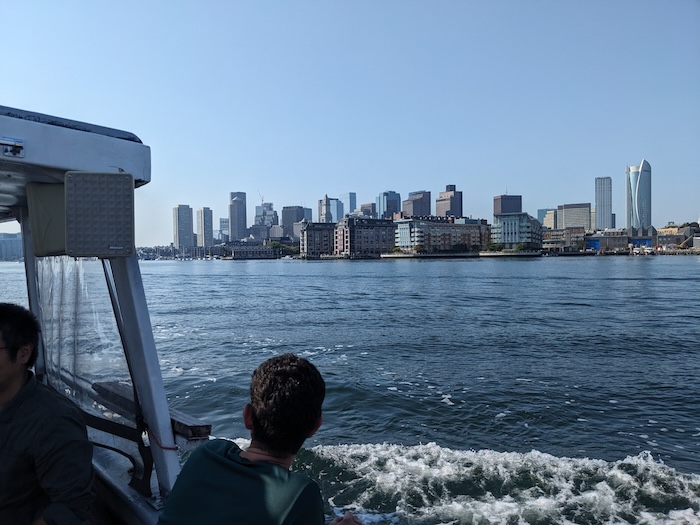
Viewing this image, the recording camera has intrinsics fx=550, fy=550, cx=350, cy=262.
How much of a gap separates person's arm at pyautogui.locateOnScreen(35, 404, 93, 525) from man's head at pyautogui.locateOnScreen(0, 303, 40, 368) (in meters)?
0.39

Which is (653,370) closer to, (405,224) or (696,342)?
(696,342)

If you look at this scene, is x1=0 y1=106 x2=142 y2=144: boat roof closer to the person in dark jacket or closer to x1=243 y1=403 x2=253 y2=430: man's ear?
the person in dark jacket

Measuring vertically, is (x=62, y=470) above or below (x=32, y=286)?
below

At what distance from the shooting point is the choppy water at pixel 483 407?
25.6ft

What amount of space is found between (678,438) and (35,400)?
11722mm

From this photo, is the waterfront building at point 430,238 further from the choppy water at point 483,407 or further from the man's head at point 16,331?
the man's head at point 16,331

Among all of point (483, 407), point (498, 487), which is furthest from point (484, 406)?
point (498, 487)

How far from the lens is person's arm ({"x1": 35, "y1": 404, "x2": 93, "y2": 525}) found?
7.63ft

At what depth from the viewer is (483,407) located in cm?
1265

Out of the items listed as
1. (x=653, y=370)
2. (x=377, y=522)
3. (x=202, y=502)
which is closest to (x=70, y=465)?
(x=202, y=502)

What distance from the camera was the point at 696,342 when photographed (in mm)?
21891

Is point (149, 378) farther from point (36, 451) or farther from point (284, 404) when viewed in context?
point (284, 404)

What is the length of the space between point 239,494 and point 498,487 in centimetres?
742

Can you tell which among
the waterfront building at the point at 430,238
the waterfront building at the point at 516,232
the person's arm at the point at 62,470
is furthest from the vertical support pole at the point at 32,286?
the waterfront building at the point at 516,232
